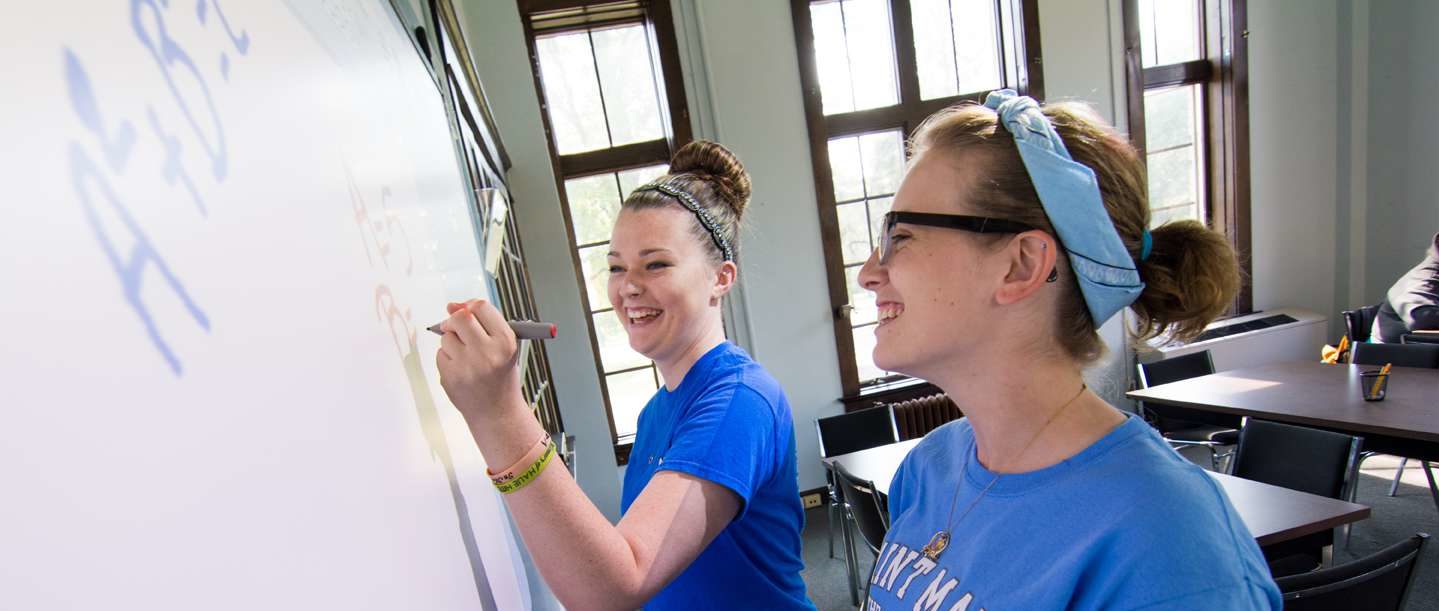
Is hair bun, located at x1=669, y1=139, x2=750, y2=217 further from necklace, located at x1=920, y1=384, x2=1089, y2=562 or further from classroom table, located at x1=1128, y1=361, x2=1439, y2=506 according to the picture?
classroom table, located at x1=1128, y1=361, x2=1439, y2=506

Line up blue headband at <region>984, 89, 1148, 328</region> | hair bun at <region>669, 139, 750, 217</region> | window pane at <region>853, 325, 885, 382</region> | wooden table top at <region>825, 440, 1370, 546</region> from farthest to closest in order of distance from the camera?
window pane at <region>853, 325, 885, 382</region> → wooden table top at <region>825, 440, 1370, 546</region> → hair bun at <region>669, 139, 750, 217</region> → blue headband at <region>984, 89, 1148, 328</region>

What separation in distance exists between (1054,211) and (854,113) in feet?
11.4

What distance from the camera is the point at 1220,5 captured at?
4.30 m

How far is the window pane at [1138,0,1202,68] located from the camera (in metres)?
4.36

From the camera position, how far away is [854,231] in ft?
13.3

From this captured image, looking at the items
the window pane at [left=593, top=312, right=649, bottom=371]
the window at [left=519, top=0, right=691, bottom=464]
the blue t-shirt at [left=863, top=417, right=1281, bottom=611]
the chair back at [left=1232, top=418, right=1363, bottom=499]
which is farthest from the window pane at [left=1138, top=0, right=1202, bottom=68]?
the blue t-shirt at [left=863, top=417, right=1281, bottom=611]

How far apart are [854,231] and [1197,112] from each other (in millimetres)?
2796

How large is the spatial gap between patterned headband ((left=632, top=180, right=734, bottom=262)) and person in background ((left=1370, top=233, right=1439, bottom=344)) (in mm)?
4443

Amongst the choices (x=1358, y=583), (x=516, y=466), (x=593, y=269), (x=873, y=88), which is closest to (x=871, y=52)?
(x=873, y=88)

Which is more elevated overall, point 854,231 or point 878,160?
point 878,160

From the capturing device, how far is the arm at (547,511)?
0.55 metres

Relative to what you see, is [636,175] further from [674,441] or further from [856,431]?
[674,441]

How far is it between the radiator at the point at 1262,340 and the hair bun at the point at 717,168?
4188 mm

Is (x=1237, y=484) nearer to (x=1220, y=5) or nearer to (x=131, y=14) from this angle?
(x=131, y=14)
